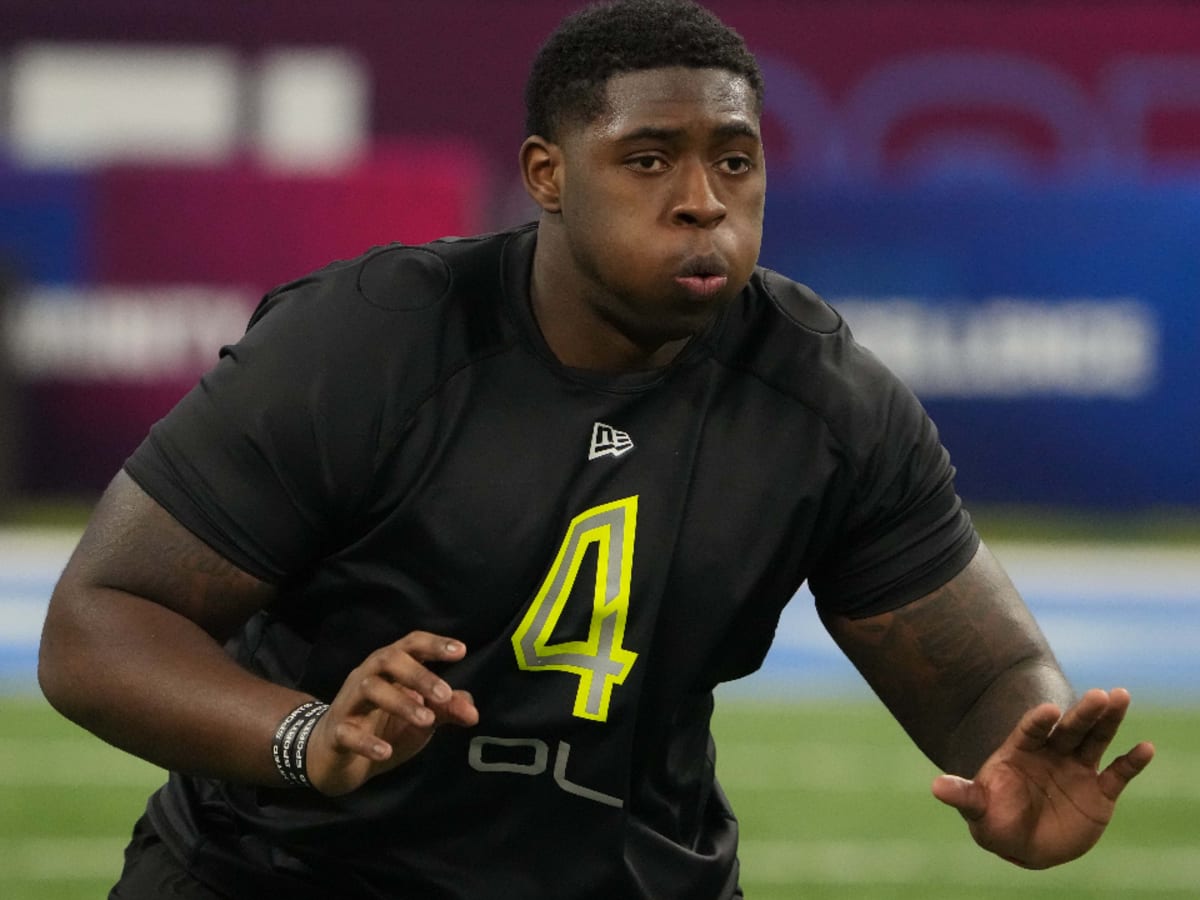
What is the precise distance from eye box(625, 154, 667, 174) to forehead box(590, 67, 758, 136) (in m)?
0.04

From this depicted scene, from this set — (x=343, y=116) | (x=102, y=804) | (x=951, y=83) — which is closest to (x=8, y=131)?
(x=343, y=116)

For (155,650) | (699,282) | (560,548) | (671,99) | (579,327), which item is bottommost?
(155,650)

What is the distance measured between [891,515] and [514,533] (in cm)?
55

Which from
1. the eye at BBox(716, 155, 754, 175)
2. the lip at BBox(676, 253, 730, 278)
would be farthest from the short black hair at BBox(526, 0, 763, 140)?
the lip at BBox(676, 253, 730, 278)

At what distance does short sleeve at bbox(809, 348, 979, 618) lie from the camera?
3.26 m

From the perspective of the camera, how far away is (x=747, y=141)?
3094 millimetres

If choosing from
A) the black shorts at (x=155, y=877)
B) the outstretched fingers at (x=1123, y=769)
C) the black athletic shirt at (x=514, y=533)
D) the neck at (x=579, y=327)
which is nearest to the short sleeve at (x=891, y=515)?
the black athletic shirt at (x=514, y=533)

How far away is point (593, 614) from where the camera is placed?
10.3ft

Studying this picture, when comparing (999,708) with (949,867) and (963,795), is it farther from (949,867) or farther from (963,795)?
(949,867)

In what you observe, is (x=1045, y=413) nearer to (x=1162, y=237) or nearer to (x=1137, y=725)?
(x=1162, y=237)

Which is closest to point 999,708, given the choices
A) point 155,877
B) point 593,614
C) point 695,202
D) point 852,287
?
point 593,614

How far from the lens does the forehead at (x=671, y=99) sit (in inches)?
120

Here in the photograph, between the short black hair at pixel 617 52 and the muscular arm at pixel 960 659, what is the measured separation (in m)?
0.76

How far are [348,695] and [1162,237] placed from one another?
10.1 meters
